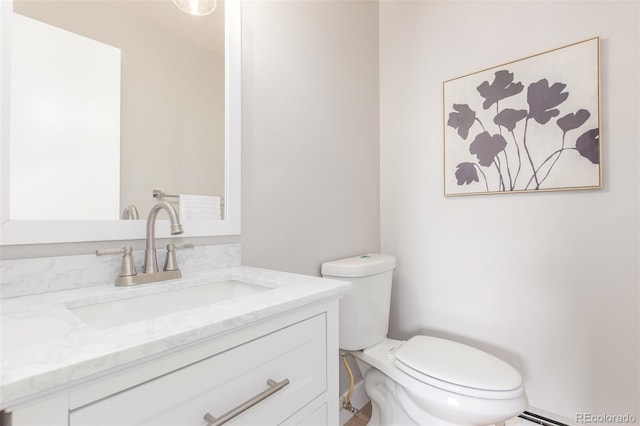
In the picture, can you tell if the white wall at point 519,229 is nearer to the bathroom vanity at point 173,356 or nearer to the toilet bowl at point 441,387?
the toilet bowl at point 441,387

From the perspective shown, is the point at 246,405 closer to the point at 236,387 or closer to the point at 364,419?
the point at 236,387

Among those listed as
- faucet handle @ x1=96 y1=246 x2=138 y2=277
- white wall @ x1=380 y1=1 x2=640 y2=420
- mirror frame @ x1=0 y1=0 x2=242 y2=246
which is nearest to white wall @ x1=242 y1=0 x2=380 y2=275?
mirror frame @ x1=0 y1=0 x2=242 y2=246

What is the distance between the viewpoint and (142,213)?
924mm

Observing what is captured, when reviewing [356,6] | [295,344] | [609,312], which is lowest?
[609,312]

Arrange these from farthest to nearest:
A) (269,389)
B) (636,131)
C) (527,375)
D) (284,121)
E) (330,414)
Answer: (527,375) → (284,121) → (636,131) → (330,414) → (269,389)

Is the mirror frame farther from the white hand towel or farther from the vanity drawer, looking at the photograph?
the vanity drawer

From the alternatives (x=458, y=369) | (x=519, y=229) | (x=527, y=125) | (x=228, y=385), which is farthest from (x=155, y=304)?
(x=527, y=125)

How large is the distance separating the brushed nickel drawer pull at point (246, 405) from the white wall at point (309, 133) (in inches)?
22.6

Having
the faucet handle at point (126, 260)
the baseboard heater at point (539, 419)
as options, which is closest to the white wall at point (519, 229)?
the baseboard heater at point (539, 419)

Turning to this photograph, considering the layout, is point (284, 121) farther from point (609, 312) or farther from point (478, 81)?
point (609, 312)

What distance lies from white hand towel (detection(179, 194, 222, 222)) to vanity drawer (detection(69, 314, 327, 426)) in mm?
535

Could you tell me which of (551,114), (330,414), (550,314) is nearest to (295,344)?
(330,414)

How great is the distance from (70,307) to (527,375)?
177cm

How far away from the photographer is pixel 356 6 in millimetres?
1759
